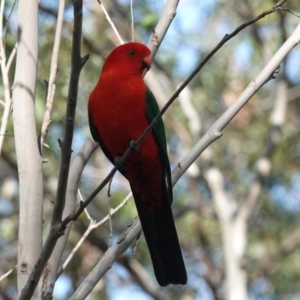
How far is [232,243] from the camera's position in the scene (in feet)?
33.2

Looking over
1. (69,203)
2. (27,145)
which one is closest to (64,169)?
(27,145)

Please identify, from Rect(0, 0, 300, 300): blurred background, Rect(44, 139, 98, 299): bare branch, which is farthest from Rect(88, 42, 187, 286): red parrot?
Rect(0, 0, 300, 300): blurred background

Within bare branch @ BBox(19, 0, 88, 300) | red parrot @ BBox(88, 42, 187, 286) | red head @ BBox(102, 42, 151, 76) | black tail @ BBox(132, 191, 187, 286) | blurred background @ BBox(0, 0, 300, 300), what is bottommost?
bare branch @ BBox(19, 0, 88, 300)

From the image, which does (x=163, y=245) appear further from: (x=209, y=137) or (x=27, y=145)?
(x=27, y=145)

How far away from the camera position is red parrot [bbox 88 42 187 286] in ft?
16.1

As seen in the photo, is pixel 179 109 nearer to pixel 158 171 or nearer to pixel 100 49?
pixel 100 49

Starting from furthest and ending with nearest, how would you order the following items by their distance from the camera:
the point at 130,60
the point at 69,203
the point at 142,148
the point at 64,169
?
the point at 130,60 → the point at 142,148 → the point at 69,203 → the point at 64,169

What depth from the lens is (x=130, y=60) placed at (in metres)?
5.39

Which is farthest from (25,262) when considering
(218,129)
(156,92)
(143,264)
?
(143,264)

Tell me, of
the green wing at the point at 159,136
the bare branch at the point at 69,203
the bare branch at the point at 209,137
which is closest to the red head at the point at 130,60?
the green wing at the point at 159,136

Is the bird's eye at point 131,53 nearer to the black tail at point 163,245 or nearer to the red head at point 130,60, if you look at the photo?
the red head at point 130,60

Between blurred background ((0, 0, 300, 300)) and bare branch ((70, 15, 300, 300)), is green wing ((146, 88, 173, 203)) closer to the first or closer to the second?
bare branch ((70, 15, 300, 300))

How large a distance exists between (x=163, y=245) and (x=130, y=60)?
139 cm

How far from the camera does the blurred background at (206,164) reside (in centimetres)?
1012
